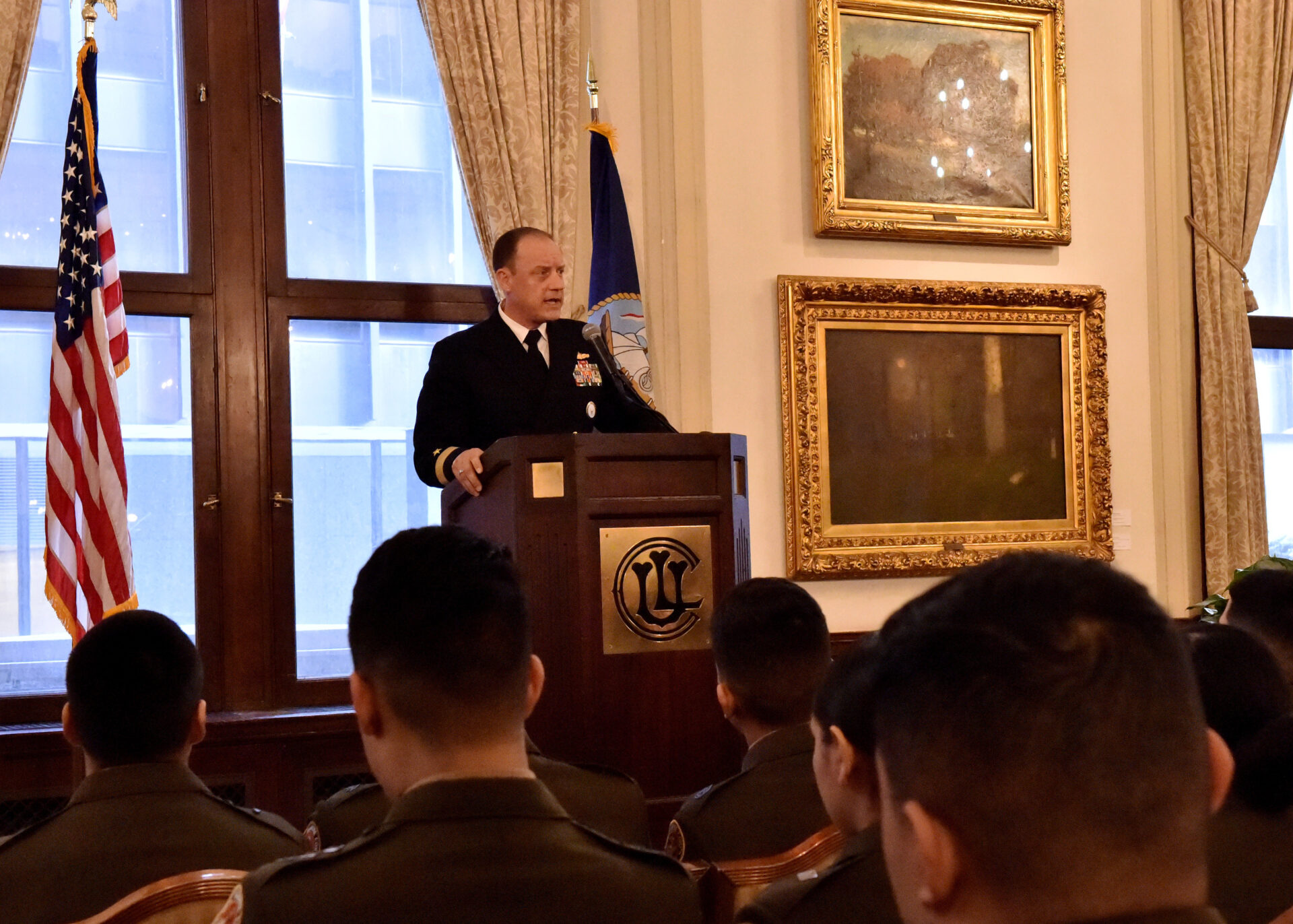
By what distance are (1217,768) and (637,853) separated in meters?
0.67

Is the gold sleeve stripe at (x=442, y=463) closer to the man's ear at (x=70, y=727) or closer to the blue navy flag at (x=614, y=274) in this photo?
the blue navy flag at (x=614, y=274)

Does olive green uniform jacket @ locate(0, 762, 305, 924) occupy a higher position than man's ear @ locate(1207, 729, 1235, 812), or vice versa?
man's ear @ locate(1207, 729, 1235, 812)

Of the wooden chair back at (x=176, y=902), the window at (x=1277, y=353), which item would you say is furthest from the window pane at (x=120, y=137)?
the window at (x=1277, y=353)

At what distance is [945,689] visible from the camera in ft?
2.42

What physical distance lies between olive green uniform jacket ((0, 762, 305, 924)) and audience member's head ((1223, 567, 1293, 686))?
1.70m

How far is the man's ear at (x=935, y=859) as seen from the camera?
2.36 feet

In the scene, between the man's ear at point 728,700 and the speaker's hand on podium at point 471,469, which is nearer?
the man's ear at point 728,700

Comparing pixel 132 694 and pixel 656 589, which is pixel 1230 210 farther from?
pixel 132 694

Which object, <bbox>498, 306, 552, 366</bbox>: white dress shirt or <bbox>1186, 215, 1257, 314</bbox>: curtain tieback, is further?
<bbox>1186, 215, 1257, 314</bbox>: curtain tieback

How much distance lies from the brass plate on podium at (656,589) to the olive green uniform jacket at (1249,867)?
1674 mm

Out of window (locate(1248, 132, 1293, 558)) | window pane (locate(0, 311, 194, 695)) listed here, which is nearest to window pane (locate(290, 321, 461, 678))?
window pane (locate(0, 311, 194, 695))

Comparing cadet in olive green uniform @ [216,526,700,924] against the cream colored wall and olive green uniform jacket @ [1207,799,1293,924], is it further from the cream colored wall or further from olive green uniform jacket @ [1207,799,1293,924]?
the cream colored wall

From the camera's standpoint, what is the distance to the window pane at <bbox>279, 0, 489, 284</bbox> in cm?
502

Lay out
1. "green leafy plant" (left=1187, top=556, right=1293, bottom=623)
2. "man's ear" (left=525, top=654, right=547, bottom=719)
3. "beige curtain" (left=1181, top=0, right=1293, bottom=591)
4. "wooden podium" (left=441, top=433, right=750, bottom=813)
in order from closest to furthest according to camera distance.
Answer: "man's ear" (left=525, top=654, right=547, bottom=719)
"wooden podium" (left=441, top=433, right=750, bottom=813)
"green leafy plant" (left=1187, top=556, right=1293, bottom=623)
"beige curtain" (left=1181, top=0, right=1293, bottom=591)
